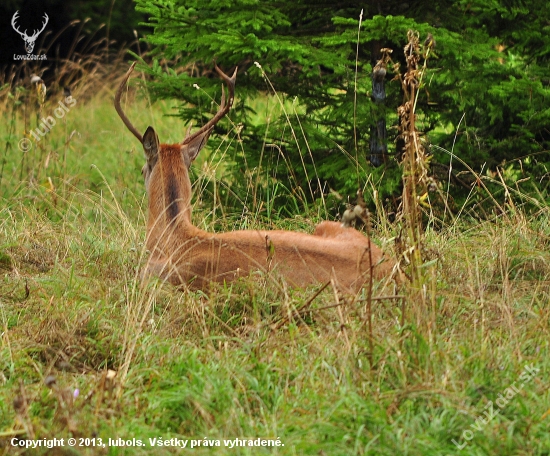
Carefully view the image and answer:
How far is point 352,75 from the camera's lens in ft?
20.7

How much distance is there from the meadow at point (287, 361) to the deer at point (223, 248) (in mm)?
125

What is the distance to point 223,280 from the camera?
192 inches

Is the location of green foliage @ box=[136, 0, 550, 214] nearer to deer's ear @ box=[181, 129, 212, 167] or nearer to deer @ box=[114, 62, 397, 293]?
deer's ear @ box=[181, 129, 212, 167]

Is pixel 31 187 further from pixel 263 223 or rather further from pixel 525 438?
pixel 525 438

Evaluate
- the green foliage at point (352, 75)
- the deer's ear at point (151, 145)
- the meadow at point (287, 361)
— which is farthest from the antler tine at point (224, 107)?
the meadow at point (287, 361)

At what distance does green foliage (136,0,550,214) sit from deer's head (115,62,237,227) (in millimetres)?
486

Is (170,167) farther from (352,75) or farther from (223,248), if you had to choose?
(352,75)

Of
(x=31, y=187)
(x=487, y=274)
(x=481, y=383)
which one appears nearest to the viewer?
A: (x=481, y=383)

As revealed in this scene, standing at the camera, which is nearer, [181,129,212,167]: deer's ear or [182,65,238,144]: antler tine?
[182,65,238,144]: antler tine

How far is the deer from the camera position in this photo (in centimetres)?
463

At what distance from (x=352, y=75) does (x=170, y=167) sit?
64.4 inches

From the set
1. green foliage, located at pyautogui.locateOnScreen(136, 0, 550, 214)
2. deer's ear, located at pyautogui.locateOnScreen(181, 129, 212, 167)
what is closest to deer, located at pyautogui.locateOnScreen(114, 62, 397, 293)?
deer's ear, located at pyautogui.locateOnScreen(181, 129, 212, 167)

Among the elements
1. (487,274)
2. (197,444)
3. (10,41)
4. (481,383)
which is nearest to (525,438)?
(481,383)

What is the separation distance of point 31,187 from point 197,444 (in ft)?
14.2
